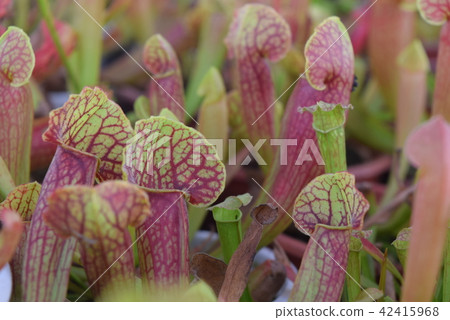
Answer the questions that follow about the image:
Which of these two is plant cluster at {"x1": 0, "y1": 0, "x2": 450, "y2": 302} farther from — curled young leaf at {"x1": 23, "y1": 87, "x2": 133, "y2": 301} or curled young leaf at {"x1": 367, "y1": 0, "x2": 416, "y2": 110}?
curled young leaf at {"x1": 367, "y1": 0, "x2": 416, "y2": 110}

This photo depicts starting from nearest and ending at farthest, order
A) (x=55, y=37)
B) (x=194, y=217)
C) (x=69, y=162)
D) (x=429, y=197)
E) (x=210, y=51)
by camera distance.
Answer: (x=429, y=197)
(x=69, y=162)
(x=194, y=217)
(x=55, y=37)
(x=210, y=51)

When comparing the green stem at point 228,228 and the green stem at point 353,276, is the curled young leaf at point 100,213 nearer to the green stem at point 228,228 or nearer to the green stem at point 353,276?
the green stem at point 228,228

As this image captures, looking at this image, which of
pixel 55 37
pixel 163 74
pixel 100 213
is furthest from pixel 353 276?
pixel 55 37

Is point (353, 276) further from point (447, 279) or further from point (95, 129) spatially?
point (95, 129)

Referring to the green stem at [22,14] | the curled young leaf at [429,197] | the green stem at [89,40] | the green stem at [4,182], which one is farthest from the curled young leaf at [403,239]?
the green stem at [22,14]
